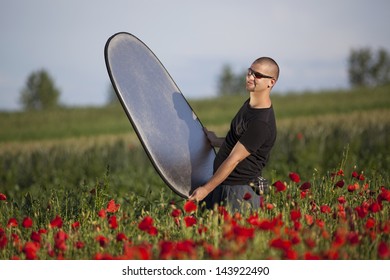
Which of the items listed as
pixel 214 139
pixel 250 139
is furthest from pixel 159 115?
pixel 250 139

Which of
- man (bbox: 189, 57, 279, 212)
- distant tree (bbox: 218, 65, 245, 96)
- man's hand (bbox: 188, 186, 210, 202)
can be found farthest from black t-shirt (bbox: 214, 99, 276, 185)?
distant tree (bbox: 218, 65, 245, 96)

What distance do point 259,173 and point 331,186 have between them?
905mm

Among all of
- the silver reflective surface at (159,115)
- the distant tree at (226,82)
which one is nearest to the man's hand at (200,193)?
the silver reflective surface at (159,115)

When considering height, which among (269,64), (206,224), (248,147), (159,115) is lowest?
(206,224)

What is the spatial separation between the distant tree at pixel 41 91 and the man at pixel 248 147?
68708mm

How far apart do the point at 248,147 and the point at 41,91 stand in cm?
7290

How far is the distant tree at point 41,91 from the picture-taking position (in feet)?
242

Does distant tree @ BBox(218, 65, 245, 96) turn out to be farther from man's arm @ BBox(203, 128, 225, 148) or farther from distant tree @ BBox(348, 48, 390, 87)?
man's arm @ BBox(203, 128, 225, 148)

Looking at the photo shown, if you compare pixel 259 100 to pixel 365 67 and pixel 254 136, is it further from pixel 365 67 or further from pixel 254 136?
pixel 365 67

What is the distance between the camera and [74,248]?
3.89 meters

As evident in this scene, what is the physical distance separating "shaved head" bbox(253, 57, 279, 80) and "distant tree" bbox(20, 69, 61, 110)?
69.0 metres

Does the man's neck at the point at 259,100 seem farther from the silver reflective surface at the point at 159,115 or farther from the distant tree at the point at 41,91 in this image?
the distant tree at the point at 41,91

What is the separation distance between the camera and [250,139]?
4.18 meters
